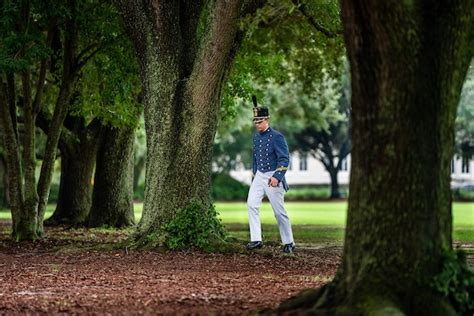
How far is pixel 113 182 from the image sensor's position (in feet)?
83.0

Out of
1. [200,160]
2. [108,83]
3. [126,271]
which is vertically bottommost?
[126,271]

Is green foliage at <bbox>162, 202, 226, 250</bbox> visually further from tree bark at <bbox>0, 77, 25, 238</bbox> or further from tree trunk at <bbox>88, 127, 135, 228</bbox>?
tree trunk at <bbox>88, 127, 135, 228</bbox>

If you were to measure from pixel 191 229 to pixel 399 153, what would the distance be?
8.48 metres

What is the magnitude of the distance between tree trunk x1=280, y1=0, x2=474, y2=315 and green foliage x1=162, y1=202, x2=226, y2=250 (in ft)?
25.9

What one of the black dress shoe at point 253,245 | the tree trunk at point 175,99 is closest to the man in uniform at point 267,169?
the black dress shoe at point 253,245

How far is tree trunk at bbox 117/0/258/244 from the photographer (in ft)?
50.4

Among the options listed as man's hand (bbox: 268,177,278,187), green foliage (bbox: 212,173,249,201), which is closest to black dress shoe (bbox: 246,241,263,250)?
man's hand (bbox: 268,177,278,187)

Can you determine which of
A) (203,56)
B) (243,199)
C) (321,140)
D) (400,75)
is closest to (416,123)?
(400,75)

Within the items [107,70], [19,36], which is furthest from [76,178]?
[19,36]

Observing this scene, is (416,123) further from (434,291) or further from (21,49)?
(21,49)

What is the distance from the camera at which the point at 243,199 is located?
69.2 m

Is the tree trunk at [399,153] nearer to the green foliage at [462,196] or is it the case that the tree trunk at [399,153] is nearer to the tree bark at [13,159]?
the tree bark at [13,159]

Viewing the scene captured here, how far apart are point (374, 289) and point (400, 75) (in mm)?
1637

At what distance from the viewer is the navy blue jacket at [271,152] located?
46.7ft
